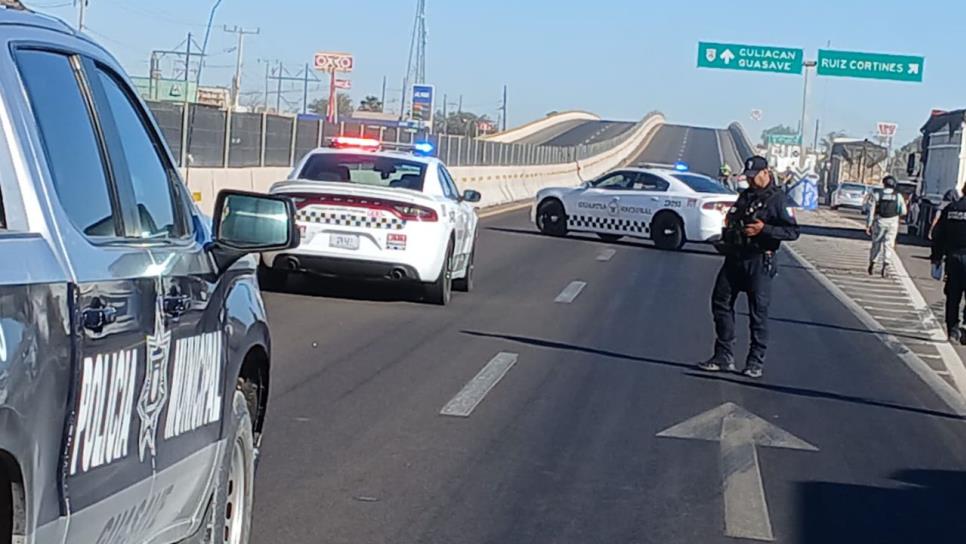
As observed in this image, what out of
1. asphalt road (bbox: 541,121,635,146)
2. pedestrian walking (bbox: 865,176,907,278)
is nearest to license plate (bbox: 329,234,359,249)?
pedestrian walking (bbox: 865,176,907,278)

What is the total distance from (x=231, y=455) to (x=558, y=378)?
6.35 m

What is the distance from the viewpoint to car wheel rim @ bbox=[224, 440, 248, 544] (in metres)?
5.34

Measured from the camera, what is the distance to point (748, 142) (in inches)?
4284

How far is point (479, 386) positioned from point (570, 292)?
7947mm

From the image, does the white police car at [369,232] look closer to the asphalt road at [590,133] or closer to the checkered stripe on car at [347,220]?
the checkered stripe on car at [347,220]

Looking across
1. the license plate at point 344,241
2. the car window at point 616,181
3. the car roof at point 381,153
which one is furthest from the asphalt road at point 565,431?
the car window at point 616,181

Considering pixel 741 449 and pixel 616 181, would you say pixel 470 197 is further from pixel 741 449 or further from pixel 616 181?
pixel 616 181

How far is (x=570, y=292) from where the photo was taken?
60.8 ft

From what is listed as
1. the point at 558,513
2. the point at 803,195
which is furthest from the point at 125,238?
the point at 803,195

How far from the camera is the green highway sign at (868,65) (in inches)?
1980

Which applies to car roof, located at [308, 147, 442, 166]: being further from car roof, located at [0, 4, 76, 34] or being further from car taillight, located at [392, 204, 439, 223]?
car roof, located at [0, 4, 76, 34]

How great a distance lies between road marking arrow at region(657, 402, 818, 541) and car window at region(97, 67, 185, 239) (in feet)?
11.2

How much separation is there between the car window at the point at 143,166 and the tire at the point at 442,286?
1035 cm

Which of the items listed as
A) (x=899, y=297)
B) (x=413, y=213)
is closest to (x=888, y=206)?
(x=899, y=297)
